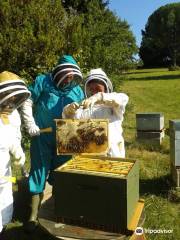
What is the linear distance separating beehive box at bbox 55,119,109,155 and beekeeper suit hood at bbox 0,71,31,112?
1.34 ft

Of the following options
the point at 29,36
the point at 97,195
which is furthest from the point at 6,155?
the point at 29,36

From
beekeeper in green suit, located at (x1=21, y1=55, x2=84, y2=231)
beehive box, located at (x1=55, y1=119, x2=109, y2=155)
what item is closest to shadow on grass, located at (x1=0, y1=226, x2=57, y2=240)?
beekeeper in green suit, located at (x1=21, y1=55, x2=84, y2=231)

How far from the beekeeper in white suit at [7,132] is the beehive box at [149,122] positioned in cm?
477

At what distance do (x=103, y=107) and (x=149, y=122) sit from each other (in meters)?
4.44

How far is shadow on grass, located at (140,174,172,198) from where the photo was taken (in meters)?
5.22

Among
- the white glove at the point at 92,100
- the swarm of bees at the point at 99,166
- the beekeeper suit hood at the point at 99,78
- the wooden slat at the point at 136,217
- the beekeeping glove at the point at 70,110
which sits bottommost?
the wooden slat at the point at 136,217

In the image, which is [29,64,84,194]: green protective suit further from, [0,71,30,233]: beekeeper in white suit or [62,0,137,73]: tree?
[62,0,137,73]: tree

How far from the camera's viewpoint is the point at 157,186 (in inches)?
216

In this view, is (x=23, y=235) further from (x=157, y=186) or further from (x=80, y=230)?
(x=157, y=186)

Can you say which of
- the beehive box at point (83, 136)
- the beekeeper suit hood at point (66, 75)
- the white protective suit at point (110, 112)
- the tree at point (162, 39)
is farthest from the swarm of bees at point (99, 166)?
the tree at point (162, 39)

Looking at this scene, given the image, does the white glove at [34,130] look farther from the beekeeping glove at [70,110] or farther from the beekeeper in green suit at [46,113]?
the beekeeping glove at [70,110]

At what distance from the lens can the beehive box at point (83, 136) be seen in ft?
11.0

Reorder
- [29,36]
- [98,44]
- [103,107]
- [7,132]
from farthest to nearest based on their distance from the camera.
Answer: [98,44]
[29,36]
[103,107]
[7,132]

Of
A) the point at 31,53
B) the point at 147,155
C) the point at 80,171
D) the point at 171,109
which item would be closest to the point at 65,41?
the point at 31,53
